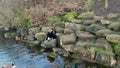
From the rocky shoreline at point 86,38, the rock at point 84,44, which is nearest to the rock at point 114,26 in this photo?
the rocky shoreline at point 86,38

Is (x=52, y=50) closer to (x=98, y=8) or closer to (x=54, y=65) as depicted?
(x=54, y=65)

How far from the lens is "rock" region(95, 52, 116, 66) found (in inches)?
1044

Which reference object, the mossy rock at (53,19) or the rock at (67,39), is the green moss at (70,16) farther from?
the rock at (67,39)

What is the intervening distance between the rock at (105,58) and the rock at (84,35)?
3198 millimetres

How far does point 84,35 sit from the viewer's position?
31.0 m

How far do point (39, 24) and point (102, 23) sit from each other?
10629 mm

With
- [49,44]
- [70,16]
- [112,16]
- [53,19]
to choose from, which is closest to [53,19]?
[53,19]

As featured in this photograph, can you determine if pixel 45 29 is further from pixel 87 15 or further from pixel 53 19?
pixel 87 15

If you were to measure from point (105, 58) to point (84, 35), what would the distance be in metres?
4.84

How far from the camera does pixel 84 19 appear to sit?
35.8m

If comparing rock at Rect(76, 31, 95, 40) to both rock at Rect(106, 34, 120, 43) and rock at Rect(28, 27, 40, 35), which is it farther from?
rock at Rect(28, 27, 40, 35)

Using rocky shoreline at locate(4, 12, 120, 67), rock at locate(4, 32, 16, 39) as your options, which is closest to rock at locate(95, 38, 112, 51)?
rocky shoreline at locate(4, 12, 120, 67)

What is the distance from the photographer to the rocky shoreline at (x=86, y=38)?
1093 inches

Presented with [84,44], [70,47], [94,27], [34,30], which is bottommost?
[70,47]
